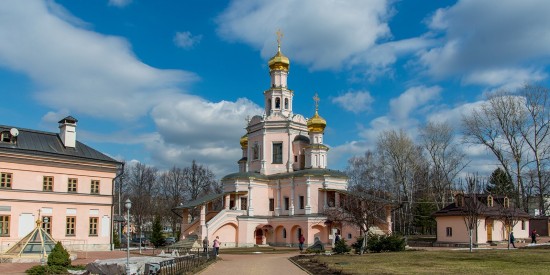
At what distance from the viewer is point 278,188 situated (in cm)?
5238

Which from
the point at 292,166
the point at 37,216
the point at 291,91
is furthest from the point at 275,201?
the point at 37,216

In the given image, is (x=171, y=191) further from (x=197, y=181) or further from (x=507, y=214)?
(x=507, y=214)

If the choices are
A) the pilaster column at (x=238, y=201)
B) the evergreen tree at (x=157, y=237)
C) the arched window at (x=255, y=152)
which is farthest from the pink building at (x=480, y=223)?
the evergreen tree at (x=157, y=237)

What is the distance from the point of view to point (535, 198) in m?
57.0

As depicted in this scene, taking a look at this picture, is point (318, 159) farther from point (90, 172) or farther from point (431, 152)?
point (90, 172)

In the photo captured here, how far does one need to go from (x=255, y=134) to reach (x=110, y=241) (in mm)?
20761

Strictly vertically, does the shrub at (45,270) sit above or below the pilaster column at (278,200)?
below

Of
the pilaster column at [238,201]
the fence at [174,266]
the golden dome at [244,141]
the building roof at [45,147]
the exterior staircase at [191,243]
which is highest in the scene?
the golden dome at [244,141]

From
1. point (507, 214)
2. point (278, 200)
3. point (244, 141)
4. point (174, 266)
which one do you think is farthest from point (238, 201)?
point (174, 266)

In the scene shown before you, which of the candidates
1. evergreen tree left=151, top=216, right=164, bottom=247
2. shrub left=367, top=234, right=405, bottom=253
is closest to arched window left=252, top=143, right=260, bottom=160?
evergreen tree left=151, top=216, right=164, bottom=247

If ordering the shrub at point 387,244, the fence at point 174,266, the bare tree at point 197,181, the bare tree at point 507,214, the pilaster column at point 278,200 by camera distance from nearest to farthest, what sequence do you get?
the fence at point 174,266 < the shrub at point 387,244 < the bare tree at point 507,214 < the pilaster column at point 278,200 < the bare tree at point 197,181

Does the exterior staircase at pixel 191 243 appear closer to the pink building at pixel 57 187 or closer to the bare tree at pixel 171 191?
the pink building at pixel 57 187

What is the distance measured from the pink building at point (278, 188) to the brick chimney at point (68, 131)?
1412cm

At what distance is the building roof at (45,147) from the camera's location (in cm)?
3612
